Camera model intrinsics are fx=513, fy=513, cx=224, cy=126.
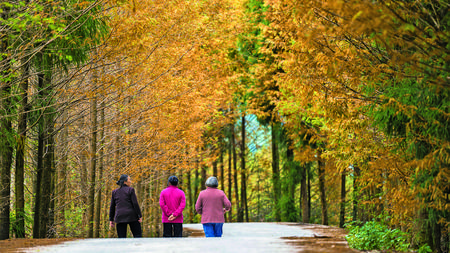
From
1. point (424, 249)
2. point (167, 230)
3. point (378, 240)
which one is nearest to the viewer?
point (424, 249)

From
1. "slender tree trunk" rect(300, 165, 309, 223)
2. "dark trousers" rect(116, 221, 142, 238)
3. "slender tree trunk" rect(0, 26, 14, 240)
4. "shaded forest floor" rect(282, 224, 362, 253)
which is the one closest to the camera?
"shaded forest floor" rect(282, 224, 362, 253)

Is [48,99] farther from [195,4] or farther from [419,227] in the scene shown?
[419,227]

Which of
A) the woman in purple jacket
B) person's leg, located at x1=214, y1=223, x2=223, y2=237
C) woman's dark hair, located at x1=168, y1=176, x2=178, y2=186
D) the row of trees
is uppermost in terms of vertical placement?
the row of trees

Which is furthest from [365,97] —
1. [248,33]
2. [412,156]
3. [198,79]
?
[248,33]

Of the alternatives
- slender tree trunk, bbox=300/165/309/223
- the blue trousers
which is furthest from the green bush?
slender tree trunk, bbox=300/165/309/223

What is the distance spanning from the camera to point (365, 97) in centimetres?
905

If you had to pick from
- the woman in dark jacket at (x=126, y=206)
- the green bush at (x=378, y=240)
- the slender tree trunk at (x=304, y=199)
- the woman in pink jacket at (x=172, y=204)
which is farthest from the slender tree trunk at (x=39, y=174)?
the slender tree trunk at (x=304, y=199)

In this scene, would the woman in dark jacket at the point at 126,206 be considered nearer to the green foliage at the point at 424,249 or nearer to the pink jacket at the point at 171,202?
the pink jacket at the point at 171,202

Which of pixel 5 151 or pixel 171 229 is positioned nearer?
pixel 5 151

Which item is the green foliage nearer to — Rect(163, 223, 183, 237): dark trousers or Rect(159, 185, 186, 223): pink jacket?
Rect(159, 185, 186, 223): pink jacket

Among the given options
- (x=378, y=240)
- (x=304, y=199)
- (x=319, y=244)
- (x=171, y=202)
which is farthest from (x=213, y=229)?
(x=304, y=199)

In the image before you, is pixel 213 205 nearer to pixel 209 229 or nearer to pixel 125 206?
pixel 209 229

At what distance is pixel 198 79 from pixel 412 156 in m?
9.76

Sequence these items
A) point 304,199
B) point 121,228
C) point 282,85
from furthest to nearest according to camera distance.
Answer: point 304,199
point 121,228
point 282,85
